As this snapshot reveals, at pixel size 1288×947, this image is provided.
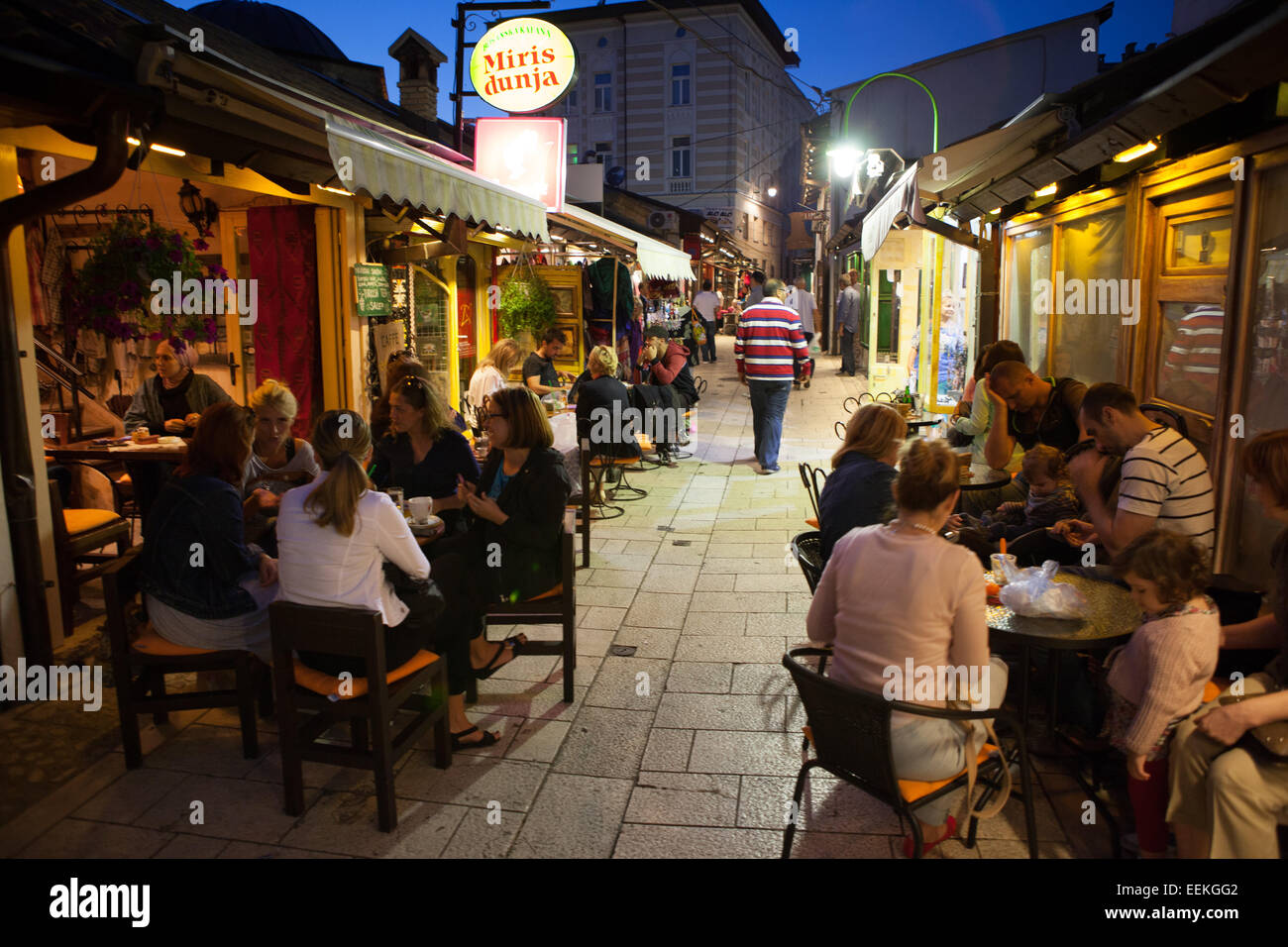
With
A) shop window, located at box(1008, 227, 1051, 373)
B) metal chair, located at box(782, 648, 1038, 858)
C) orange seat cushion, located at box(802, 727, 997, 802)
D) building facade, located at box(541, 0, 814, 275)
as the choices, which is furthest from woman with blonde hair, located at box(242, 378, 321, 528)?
building facade, located at box(541, 0, 814, 275)

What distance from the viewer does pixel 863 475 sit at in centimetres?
390

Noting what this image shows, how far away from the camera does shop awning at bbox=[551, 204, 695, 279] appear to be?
10930 mm

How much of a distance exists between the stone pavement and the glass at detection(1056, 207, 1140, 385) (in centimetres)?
306

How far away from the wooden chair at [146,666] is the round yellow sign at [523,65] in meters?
8.24

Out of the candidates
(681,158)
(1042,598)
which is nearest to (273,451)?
(1042,598)

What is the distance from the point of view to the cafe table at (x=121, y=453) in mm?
5887

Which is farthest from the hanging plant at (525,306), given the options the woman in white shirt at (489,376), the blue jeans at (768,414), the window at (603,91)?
the window at (603,91)

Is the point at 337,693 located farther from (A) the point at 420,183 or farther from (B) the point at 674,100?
(B) the point at 674,100

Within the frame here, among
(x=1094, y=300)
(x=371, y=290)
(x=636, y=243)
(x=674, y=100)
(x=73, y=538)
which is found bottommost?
(x=73, y=538)

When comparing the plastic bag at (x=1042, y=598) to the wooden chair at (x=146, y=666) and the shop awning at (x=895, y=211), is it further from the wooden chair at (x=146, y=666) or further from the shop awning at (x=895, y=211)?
the shop awning at (x=895, y=211)

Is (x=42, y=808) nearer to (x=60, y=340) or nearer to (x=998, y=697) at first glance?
(x=998, y=697)

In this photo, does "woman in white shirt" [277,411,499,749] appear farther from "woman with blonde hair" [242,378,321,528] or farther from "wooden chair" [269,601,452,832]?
"woman with blonde hair" [242,378,321,528]

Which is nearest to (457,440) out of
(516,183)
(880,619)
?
(880,619)

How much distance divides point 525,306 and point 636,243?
6.79 feet
